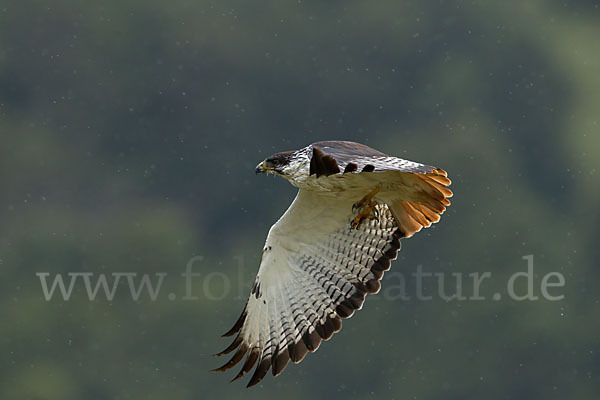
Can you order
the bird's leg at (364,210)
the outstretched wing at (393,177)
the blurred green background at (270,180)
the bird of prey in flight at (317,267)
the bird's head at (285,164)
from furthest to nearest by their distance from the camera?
the blurred green background at (270,180) < the bird of prey in flight at (317,267) < the bird's leg at (364,210) < the bird's head at (285,164) < the outstretched wing at (393,177)

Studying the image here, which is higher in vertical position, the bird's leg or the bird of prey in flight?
the bird's leg

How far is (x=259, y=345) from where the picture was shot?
9195 millimetres

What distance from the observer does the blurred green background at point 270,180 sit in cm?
3844

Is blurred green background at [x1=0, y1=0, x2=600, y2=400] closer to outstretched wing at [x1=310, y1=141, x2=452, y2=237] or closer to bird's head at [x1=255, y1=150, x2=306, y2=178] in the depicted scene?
outstretched wing at [x1=310, y1=141, x2=452, y2=237]

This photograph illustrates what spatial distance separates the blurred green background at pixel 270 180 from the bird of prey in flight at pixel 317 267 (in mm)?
25950

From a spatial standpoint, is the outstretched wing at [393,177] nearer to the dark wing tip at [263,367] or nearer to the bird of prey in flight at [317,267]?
the bird of prey in flight at [317,267]

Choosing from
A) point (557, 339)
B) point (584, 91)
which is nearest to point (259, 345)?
point (557, 339)

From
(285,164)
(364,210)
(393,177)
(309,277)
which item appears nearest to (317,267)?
(309,277)

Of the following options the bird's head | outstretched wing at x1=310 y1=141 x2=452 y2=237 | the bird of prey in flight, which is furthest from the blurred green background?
the bird's head

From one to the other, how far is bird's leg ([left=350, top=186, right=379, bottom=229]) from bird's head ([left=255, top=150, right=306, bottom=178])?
0.84m

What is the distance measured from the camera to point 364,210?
9117mm

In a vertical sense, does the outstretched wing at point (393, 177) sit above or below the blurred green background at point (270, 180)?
above

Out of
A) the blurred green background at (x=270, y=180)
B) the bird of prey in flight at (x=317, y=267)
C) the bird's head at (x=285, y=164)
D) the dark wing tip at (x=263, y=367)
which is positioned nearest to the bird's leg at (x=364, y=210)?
the bird of prey in flight at (x=317, y=267)

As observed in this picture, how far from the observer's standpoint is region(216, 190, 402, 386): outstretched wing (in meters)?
9.16
